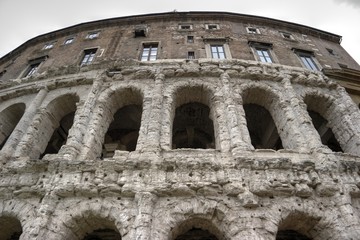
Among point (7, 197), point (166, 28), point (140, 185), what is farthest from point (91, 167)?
point (166, 28)

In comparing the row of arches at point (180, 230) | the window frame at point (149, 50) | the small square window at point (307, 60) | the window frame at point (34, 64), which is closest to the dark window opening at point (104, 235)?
the row of arches at point (180, 230)

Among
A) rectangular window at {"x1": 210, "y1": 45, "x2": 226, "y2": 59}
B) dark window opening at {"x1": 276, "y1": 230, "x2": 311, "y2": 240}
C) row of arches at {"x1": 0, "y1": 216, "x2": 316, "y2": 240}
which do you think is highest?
rectangular window at {"x1": 210, "y1": 45, "x2": 226, "y2": 59}

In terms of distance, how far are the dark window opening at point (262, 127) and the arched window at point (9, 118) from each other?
8.79m

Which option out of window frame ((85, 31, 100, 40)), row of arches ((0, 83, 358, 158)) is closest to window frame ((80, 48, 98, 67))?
window frame ((85, 31, 100, 40))

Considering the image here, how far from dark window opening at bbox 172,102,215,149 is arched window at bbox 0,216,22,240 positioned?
19.6 ft

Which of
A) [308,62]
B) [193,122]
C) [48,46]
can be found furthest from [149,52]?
[308,62]

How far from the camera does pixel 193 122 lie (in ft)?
35.3

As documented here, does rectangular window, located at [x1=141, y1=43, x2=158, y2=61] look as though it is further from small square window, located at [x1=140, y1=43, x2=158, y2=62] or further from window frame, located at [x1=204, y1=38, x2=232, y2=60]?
window frame, located at [x1=204, y1=38, x2=232, y2=60]

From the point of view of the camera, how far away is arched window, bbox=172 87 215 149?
30.1ft

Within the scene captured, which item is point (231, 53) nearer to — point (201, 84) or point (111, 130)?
point (201, 84)

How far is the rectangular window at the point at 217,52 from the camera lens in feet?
37.1

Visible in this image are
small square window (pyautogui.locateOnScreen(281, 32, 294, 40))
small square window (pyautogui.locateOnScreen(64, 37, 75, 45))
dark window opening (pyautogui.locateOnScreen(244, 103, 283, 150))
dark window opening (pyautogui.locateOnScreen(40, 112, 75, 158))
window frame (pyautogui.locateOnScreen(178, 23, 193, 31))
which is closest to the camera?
dark window opening (pyautogui.locateOnScreen(244, 103, 283, 150))

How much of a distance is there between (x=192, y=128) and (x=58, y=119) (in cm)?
519

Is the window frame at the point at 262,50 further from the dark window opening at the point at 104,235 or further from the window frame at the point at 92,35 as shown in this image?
the dark window opening at the point at 104,235
